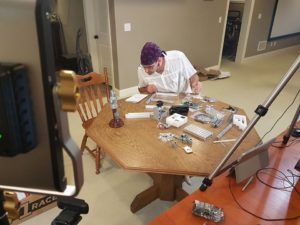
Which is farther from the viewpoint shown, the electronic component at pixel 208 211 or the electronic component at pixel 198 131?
the electronic component at pixel 198 131

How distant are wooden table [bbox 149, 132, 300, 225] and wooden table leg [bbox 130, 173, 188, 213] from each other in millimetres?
705

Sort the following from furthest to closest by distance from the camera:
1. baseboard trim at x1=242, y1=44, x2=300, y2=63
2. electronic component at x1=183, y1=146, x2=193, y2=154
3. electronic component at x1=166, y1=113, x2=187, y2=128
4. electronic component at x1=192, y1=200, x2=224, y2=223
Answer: baseboard trim at x1=242, y1=44, x2=300, y2=63 < electronic component at x1=166, y1=113, x2=187, y2=128 < electronic component at x1=183, y1=146, x2=193, y2=154 < electronic component at x1=192, y1=200, x2=224, y2=223

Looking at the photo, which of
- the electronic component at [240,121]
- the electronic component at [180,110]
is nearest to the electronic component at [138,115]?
the electronic component at [180,110]

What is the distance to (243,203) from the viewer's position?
0.98 metres

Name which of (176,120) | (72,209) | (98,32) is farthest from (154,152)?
(98,32)

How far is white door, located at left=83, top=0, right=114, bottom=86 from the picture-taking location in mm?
3554

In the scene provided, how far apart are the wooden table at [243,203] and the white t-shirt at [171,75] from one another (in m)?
1.25

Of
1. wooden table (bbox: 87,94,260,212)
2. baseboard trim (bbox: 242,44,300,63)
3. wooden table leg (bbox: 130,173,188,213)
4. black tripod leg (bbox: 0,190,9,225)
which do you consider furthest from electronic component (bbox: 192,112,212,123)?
baseboard trim (bbox: 242,44,300,63)

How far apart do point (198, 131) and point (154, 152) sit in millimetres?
360

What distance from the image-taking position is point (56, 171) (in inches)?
17.1

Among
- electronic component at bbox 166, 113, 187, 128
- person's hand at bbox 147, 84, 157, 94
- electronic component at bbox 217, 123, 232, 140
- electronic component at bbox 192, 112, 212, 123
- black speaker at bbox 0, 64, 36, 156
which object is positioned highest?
black speaker at bbox 0, 64, 36, 156

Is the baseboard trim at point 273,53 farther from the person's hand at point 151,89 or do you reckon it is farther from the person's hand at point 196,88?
the person's hand at point 151,89

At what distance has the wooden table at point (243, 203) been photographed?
0.90 meters

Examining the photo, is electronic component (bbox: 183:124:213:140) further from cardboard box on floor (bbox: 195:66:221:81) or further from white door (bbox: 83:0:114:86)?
cardboard box on floor (bbox: 195:66:221:81)
